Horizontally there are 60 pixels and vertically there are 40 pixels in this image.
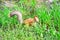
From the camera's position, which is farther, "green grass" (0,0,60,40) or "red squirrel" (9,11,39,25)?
"red squirrel" (9,11,39,25)

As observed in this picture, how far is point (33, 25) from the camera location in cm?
434

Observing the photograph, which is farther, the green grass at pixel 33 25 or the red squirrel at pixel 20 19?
the red squirrel at pixel 20 19

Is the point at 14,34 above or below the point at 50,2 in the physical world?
below

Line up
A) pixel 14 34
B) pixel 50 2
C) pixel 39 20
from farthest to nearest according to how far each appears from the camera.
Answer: pixel 50 2
pixel 39 20
pixel 14 34

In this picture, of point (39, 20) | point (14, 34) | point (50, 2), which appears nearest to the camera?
point (14, 34)

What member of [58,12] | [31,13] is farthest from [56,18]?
[31,13]

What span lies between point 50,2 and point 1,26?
1.08 m

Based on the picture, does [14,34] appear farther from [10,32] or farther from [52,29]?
[52,29]

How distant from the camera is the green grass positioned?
13.6 ft

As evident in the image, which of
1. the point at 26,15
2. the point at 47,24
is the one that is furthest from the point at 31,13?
the point at 47,24

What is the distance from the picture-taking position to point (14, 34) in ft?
13.6

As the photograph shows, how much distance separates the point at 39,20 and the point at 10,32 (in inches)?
22.8

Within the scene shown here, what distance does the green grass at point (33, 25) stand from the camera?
13.6 ft

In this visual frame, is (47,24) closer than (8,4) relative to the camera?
Yes
